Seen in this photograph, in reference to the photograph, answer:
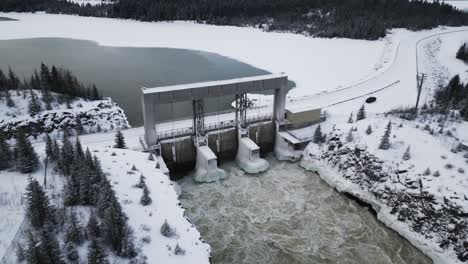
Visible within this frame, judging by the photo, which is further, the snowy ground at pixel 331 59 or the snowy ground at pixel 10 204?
the snowy ground at pixel 331 59

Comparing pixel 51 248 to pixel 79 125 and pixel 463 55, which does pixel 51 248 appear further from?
pixel 463 55

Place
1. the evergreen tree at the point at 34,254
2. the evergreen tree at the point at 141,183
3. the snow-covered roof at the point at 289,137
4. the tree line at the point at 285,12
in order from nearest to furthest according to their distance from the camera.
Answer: the evergreen tree at the point at 34,254
the evergreen tree at the point at 141,183
the snow-covered roof at the point at 289,137
the tree line at the point at 285,12

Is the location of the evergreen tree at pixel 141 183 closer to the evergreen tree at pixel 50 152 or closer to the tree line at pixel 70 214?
the tree line at pixel 70 214

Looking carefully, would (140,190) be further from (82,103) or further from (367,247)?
(82,103)

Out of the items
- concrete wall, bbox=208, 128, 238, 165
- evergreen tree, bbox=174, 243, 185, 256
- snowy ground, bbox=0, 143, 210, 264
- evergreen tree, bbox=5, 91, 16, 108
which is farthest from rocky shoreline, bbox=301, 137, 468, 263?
evergreen tree, bbox=5, 91, 16, 108

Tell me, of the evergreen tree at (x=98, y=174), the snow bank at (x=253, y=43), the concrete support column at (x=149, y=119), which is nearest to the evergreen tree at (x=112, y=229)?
the evergreen tree at (x=98, y=174)

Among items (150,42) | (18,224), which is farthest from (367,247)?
(150,42)
